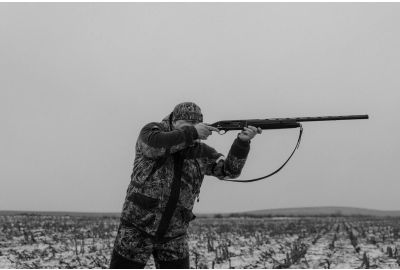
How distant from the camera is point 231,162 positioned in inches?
182

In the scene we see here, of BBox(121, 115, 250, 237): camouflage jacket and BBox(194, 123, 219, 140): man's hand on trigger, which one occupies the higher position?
BBox(194, 123, 219, 140): man's hand on trigger

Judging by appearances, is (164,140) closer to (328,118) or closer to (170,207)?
(170,207)

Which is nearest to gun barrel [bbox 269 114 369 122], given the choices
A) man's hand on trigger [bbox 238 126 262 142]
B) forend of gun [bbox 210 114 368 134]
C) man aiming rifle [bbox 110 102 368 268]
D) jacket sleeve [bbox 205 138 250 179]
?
forend of gun [bbox 210 114 368 134]

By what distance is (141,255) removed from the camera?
4.21 metres

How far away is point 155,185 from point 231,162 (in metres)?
0.82

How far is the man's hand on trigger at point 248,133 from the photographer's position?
4.79m

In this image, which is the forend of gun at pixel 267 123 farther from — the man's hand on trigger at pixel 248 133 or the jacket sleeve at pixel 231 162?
the jacket sleeve at pixel 231 162

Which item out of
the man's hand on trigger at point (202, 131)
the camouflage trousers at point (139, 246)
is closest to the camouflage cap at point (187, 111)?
the man's hand on trigger at point (202, 131)

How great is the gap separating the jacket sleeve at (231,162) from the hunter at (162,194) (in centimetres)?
29

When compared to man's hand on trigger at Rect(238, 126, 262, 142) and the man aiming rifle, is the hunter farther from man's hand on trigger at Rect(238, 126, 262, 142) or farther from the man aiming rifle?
man's hand on trigger at Rect(238, 126, 262, 142)

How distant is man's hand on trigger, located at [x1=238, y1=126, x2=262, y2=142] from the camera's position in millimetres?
4793

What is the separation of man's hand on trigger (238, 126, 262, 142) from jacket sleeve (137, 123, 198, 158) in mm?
706

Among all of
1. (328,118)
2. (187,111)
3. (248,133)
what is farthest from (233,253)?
(187,111)

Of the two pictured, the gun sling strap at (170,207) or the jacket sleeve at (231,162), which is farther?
the jacket sleeve at (231,162)
